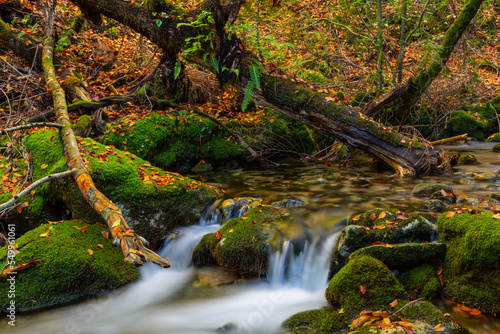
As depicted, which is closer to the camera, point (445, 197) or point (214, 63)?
point (445, 197)

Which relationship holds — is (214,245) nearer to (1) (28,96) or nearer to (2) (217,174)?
(2) (217,174)

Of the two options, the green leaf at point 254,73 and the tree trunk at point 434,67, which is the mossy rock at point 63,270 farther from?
the tree trunk at point 434,67

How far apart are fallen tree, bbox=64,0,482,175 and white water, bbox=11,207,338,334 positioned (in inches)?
128

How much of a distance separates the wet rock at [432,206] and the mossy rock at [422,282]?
1.80 m

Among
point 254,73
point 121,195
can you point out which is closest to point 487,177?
point 254,73

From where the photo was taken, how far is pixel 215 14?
24.1 ft

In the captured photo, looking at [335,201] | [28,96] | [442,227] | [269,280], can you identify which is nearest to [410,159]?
[335,201]

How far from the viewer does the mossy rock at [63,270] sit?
4352mm

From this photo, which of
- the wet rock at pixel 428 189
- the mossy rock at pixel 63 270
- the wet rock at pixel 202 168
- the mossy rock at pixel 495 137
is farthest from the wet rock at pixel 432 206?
the mossy rock at pixel 495 137

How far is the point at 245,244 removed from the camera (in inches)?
200

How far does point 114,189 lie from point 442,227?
468cm

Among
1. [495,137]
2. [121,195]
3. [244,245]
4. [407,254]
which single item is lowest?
[244,245]

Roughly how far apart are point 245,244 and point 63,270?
2.30m

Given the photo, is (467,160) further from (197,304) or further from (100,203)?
(100,203)
